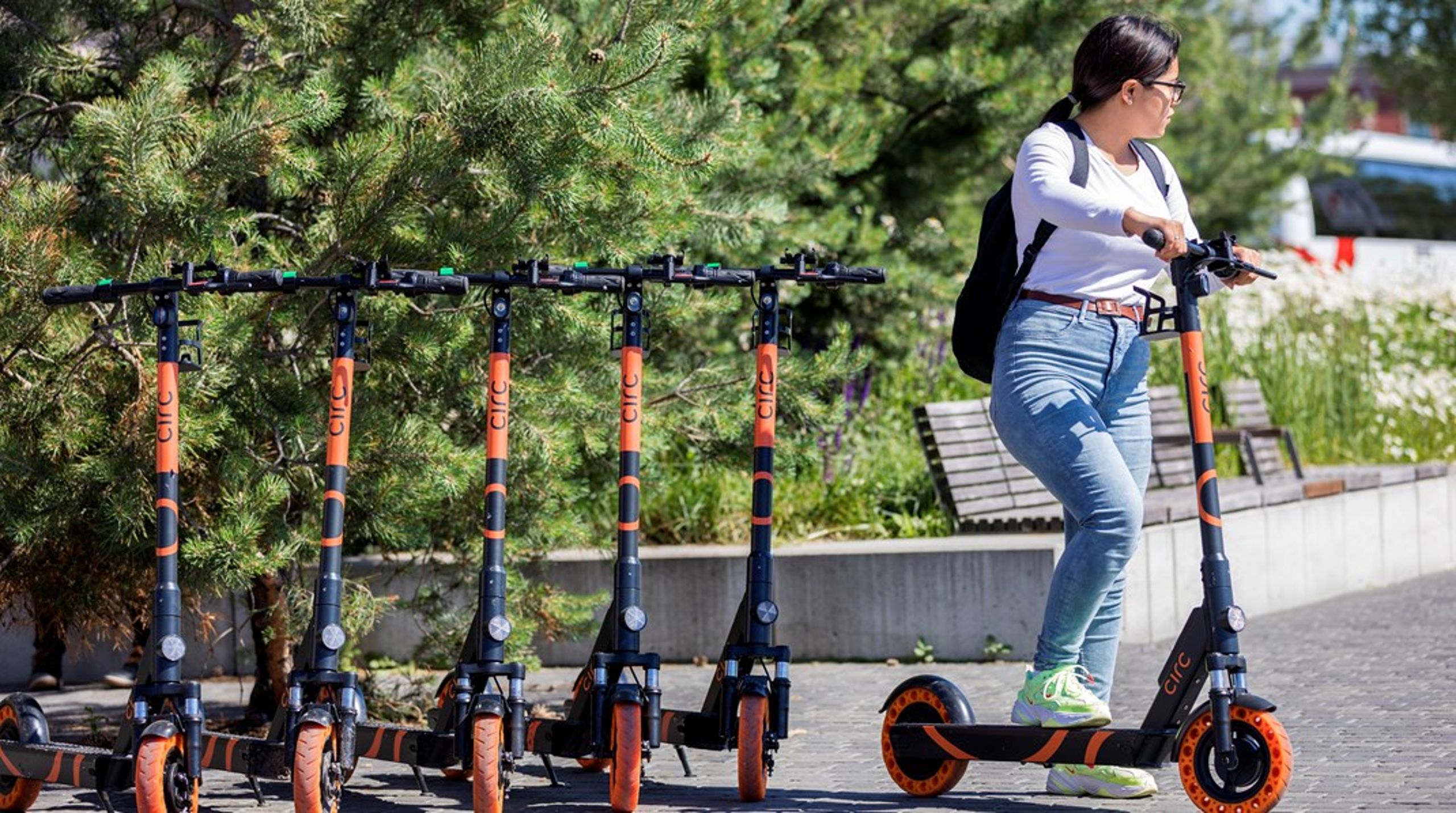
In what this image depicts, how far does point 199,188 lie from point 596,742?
196 cm

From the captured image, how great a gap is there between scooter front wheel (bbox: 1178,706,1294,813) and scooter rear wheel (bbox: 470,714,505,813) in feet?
5.60

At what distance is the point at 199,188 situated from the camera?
19.5 feet

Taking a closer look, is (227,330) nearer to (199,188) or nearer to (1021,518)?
(199,188)

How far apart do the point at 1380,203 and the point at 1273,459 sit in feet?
62.1

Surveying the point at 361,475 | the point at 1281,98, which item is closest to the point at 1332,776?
the point at 361,475

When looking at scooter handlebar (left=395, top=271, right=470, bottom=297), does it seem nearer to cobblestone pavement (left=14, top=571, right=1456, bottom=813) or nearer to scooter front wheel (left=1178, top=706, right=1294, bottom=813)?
cobblestone pavement (left=14, top=571, right=1456, bottom=813)

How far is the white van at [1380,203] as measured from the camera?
26.9 metres

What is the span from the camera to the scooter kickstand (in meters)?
5.94

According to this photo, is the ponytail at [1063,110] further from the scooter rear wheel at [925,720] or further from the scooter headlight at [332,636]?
the scooter headlight at [332,636]

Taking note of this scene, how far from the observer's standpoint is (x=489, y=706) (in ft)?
17.4

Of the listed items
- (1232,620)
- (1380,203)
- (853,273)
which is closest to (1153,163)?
(853,273)

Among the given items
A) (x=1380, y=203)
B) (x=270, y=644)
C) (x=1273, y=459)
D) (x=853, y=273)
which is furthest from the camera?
(x=1380, y=203)

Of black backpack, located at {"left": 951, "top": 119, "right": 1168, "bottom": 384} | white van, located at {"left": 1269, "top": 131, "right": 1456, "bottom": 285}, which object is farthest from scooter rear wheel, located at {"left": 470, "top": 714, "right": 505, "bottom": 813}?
white van, located at {"left": 1269, "top": 131, "right": 1456, "bottom": 285}

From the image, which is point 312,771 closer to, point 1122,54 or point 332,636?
point 332,636
